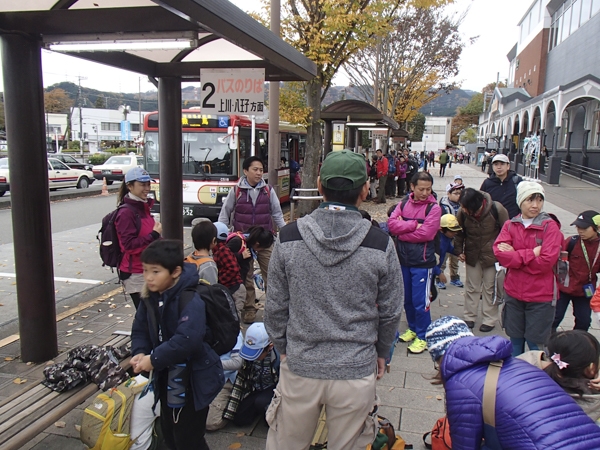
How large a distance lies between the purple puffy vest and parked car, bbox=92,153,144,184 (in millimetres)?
20990

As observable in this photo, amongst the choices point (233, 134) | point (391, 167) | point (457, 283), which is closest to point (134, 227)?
point (457, 283)

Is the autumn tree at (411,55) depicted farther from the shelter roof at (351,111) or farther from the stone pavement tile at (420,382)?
the stone pavement tile at (420,382)

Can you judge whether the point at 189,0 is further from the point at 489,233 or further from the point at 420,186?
the point at 489,233

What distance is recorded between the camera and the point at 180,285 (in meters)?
2.71

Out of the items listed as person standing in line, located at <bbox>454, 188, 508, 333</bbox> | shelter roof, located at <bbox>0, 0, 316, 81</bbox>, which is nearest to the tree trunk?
person standing in line, located at <bbox>454, 188, 508, 333</bbox>

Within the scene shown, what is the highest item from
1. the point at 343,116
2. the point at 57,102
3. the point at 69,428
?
the point at 57,102

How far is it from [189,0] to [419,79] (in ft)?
94.3

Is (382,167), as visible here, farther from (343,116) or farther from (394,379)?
(394,379)

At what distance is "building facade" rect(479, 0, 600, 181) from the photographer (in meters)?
24.1

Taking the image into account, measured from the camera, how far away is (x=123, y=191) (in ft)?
14.5

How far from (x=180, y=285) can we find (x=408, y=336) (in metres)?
3.08

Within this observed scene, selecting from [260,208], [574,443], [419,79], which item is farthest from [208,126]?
[419,79]

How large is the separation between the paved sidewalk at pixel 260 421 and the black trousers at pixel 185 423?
476mm

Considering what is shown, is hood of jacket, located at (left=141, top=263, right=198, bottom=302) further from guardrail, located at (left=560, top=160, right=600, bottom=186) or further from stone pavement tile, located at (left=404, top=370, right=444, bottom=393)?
guardrail, located at (left=560, top=160, right=600, bottom=186)
